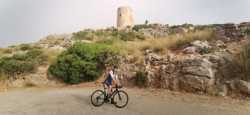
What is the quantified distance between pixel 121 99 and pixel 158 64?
5.20 metres

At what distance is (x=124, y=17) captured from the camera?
4962 cm

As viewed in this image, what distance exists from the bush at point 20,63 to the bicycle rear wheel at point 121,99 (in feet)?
31.7

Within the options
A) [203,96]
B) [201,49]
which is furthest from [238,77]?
[201,49]

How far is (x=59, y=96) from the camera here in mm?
16016

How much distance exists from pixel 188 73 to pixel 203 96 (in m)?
1.54

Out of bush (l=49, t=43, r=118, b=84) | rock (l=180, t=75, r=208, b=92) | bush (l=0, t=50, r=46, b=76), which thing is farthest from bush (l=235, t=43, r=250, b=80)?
bush (l=0, t=50, r=46, b=76)

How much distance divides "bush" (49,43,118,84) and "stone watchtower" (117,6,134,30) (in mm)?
27029

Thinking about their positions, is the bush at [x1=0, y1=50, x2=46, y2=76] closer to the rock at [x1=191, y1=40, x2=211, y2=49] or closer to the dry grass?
the dry grass

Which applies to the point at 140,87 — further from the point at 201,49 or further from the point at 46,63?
the point at 46,63

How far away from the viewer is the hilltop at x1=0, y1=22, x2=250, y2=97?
1566 cm

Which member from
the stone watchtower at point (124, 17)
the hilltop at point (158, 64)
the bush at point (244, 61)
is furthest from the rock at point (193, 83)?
the stone watchtower at point (124, 17)

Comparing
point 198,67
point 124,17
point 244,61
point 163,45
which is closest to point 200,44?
point 163,45

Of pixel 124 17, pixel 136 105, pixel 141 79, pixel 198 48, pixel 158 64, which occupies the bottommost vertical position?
pixel 136 105

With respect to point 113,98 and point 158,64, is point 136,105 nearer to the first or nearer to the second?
point 113,98
